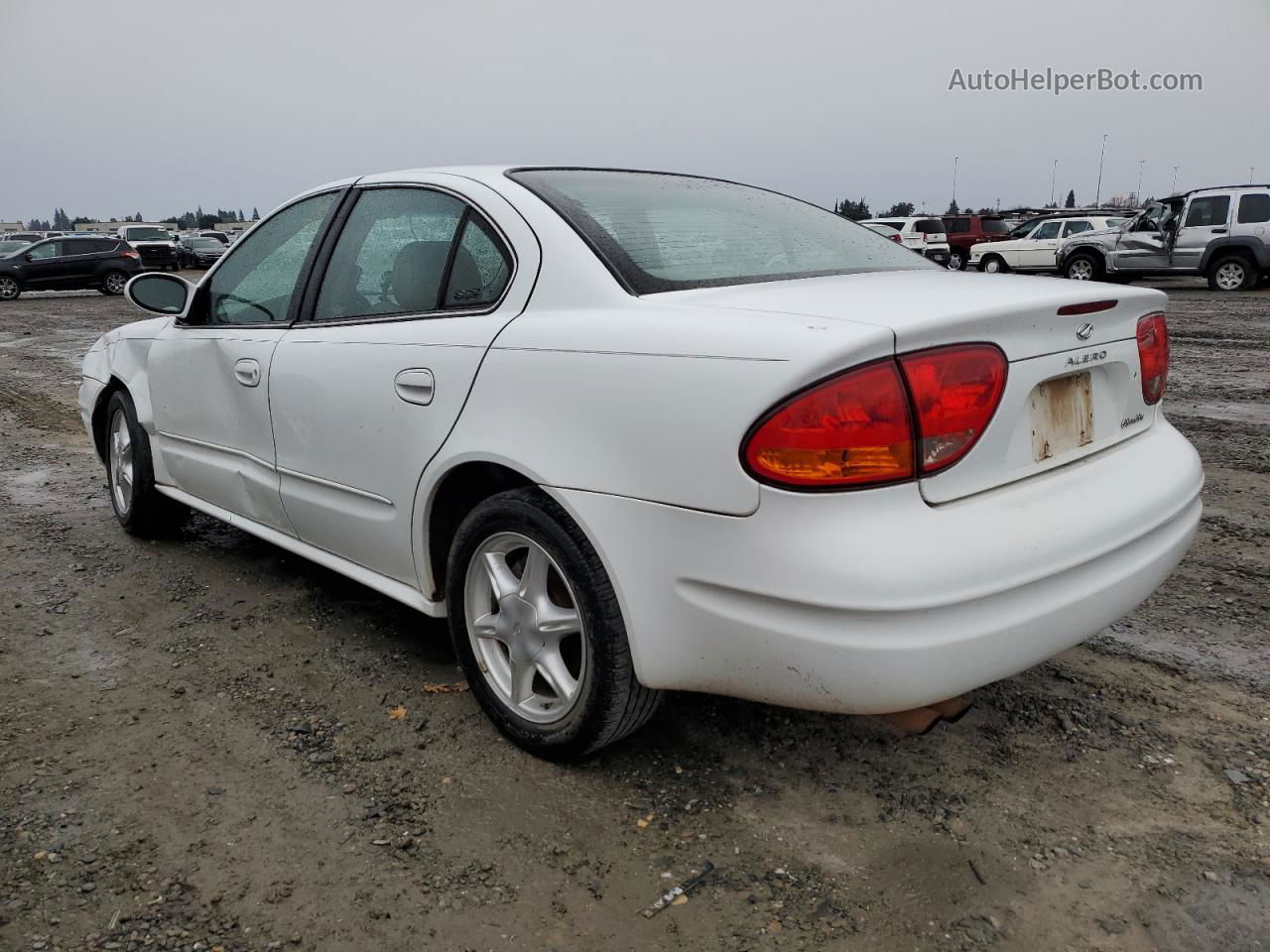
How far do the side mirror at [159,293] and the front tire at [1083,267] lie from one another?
18.5 metres

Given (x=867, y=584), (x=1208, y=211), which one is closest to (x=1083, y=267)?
(x=1208, y=211)

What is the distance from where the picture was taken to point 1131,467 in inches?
93.4

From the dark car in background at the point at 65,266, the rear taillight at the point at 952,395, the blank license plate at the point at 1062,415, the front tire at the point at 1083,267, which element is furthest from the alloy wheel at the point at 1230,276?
the dark car in background at the point at 65,266

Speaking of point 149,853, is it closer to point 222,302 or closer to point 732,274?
point 732,274

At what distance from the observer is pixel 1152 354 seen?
2516mm

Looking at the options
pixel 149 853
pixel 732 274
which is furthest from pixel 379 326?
pixel 149 853

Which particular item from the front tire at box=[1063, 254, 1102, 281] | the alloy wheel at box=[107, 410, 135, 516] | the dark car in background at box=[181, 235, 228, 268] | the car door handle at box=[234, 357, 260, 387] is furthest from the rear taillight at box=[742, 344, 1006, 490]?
the dark car in background at box=[181, 235, 228, 268]

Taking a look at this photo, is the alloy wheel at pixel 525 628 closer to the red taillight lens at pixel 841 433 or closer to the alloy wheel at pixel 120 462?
the red taillight lens at pixel 841 433

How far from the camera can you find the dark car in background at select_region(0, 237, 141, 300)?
23.2 metres

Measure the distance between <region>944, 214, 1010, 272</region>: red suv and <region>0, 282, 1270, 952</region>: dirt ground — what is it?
25.5 m

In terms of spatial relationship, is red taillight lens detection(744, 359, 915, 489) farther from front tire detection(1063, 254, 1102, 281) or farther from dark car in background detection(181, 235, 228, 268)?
Result: dark car in background detection(181, 235, 228, 268)

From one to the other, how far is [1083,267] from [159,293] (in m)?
19.3

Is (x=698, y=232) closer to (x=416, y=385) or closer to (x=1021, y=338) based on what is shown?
(x=416, y=385)

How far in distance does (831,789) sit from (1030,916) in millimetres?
558
